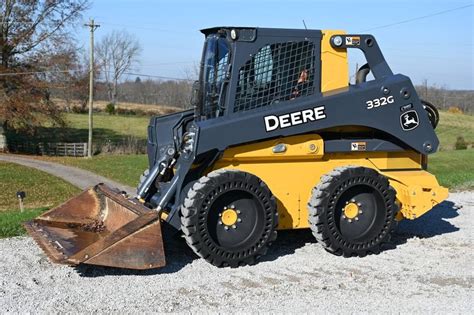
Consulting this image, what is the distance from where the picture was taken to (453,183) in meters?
13.1

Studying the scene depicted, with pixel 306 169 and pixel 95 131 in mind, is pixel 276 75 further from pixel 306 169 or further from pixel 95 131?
pixel 95 131

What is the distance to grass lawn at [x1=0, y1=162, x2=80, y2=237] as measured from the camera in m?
21.8

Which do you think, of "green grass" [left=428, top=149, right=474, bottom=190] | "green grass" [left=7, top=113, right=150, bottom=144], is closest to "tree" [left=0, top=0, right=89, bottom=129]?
"green grass" [left=7, top=113, right=150, bottom=144]

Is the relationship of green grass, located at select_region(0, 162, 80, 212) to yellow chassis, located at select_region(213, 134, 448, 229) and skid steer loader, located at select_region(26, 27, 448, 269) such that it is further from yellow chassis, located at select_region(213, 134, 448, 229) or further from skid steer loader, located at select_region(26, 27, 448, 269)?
yellow chassis, located at select_region(213, 134, 448, 229)

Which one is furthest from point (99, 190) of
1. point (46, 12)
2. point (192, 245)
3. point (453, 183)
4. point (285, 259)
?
point (46, 12)

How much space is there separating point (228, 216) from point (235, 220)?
9 cm

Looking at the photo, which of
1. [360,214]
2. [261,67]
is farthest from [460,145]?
[261,67]

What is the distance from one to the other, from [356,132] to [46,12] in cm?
3601

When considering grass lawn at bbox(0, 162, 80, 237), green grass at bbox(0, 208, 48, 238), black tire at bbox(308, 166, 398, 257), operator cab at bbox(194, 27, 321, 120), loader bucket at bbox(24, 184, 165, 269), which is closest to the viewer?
loader bucket at bbox(24, 184, 165, 269)

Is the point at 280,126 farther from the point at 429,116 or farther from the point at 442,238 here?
the point at 442,238

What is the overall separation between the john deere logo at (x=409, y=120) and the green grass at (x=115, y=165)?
19.7m

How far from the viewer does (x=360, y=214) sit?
6.97 m

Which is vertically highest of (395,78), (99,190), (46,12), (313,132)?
(46,12)

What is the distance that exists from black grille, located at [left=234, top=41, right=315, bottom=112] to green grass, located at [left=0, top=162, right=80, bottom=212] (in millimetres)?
14986
